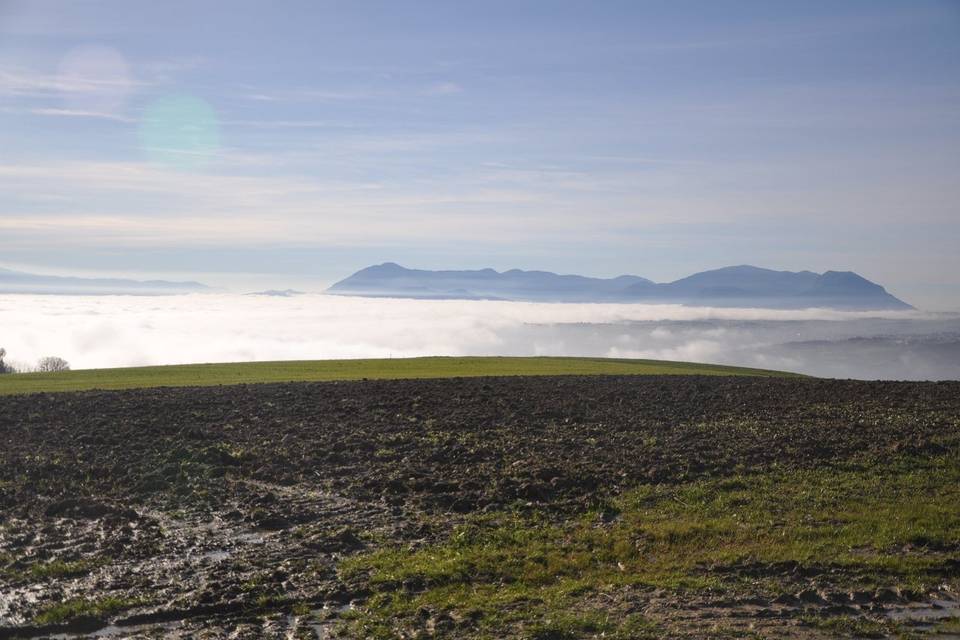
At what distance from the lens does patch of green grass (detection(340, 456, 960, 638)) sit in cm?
1034

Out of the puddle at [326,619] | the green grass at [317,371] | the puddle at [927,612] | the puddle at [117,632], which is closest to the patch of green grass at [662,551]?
the puddle at [326,619]

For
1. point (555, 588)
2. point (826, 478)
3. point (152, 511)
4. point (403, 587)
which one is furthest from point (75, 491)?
point (826, 478)

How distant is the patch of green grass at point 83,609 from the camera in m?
9.77

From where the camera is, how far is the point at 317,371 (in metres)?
45.4

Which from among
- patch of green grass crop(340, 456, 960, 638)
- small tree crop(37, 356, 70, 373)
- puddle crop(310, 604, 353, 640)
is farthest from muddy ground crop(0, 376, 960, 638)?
small tree crop(37, 356, 70, 373)

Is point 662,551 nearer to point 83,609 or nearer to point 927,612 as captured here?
point 927,612

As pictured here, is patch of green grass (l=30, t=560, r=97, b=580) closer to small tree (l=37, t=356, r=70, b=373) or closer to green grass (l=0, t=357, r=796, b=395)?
green grass (l=0, t=357, r=796, b=395)

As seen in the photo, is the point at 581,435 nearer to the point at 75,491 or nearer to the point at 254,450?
the point at 254,450

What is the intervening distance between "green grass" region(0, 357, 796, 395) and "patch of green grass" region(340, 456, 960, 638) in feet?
88.0

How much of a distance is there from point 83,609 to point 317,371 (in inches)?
1402

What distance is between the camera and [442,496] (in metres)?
15.7

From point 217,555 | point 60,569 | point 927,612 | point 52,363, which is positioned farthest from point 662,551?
point 52,363

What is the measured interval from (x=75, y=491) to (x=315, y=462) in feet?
16.3

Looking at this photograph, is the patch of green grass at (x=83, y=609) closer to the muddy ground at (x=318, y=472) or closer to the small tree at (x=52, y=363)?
the muddy ground at (x=318, y=472)
